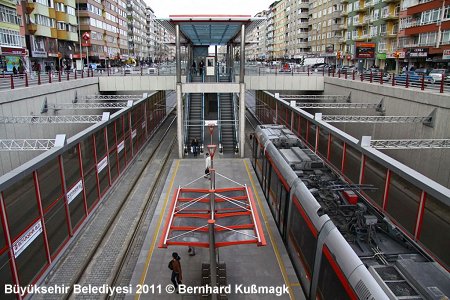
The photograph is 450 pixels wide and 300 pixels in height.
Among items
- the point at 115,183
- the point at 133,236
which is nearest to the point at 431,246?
the point at 133,236

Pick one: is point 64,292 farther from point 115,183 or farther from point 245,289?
point 115,183

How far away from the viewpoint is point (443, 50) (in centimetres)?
3825

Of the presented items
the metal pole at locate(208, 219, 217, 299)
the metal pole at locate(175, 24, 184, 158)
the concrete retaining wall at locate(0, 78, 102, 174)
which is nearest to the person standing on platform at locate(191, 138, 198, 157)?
the metal pole at locate(175, 24, 184, 158)

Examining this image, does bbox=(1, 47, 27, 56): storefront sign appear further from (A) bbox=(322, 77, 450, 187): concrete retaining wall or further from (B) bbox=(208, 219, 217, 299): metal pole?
(B) bbox=(208, 219, 217, 299): metal pole

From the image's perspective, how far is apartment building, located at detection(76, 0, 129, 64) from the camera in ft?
206

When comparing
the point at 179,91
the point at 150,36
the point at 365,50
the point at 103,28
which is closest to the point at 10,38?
the point at 179,91

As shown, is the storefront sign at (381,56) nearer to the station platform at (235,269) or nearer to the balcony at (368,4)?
the balcony at (368,4)

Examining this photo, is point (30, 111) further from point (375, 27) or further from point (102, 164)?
point (375, 27)

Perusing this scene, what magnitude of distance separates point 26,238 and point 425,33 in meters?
46.5

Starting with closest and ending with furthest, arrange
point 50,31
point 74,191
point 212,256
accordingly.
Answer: point 212,256, point 74,191, point 50,31

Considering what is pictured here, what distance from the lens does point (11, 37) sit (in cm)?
3750

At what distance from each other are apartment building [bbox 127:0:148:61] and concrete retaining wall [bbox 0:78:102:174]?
8940 centimetres

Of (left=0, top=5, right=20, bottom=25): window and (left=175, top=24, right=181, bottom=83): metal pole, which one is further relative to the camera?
(left=0, top=5, right=20, bottom=25): window

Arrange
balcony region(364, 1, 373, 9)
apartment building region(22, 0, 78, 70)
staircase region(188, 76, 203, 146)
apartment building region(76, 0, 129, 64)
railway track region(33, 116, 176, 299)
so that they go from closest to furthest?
railway track region(33, 116, 176, 299) → staircase region(188, 76, 203, 146) → apartment building region(22, 0, 78, 70) → balcony region(364, 1, 373, 9) → apartment building region(76, 0, 129, 64)
